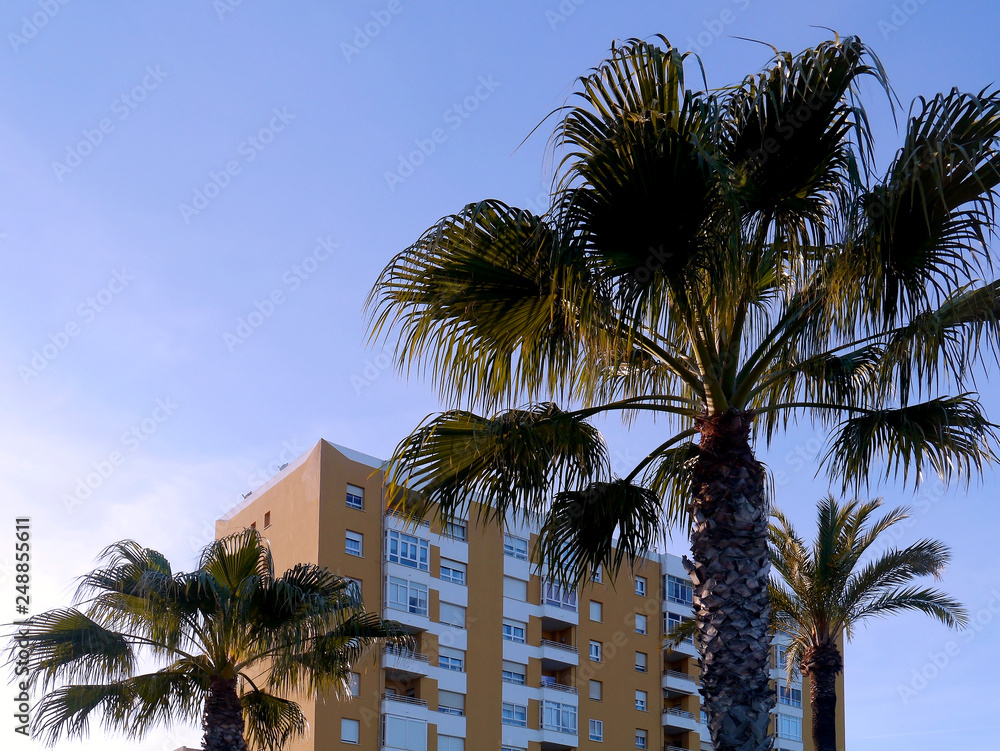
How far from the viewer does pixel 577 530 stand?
10.1m

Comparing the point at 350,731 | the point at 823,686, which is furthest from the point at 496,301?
the point at 350,731

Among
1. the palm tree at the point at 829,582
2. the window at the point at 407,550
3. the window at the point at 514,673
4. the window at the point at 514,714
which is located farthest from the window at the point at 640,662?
the palm tree at the point at 829,582

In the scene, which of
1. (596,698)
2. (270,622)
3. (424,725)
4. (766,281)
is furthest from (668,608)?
(766,281)

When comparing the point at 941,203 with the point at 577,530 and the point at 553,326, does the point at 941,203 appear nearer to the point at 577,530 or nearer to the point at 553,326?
the point at 553,326

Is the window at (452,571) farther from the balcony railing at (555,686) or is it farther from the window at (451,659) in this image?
the balcony railing at (555,686)

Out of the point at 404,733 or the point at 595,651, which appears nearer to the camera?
the point at 404,733

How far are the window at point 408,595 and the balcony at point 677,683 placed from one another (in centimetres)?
1726

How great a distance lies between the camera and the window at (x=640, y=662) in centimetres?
5909

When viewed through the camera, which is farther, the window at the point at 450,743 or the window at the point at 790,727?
the window at the point at 790,727

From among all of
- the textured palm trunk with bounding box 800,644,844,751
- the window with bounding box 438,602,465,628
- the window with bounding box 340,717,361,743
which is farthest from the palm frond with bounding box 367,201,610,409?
the window with bounding box 438,602,465,628

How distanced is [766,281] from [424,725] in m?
40.1

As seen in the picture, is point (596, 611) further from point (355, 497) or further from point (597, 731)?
point (355, 497)

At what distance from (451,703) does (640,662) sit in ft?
46.0

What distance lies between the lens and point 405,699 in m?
46.8
